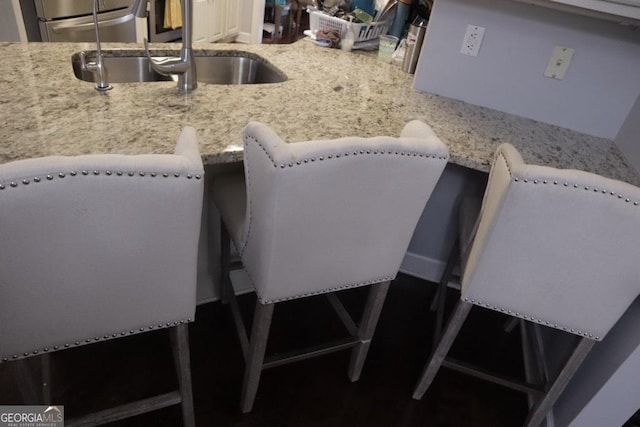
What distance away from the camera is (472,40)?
1.69 m

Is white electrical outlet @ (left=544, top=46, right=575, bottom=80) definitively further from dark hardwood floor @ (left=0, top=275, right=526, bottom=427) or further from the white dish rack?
dark hardwood floor @ (left=0, top=275, right=526, bottom=427)

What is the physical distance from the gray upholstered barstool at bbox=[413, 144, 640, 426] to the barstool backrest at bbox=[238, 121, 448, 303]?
21 cm

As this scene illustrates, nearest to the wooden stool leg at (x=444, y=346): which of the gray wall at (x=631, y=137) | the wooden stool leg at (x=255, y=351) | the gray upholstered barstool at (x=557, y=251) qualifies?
the gray upholstered barstool at (x=557, y=251)

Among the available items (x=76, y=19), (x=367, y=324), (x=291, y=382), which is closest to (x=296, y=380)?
(x=291, y=382)

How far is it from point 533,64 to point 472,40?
0.25m

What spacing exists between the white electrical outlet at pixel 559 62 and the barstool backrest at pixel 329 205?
83cm

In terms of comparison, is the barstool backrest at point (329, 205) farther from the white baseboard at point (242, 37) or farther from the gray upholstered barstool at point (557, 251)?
the white baseboard at point (242, 37)

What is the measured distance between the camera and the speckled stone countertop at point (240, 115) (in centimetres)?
114

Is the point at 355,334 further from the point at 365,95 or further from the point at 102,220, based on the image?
the point at 102,220

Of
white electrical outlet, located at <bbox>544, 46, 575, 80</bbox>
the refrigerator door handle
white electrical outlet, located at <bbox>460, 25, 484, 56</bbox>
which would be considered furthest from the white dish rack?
the refrigerator door handle

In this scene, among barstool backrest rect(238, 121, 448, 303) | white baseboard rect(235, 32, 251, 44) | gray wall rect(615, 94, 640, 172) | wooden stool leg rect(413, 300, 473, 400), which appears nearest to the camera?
barstool backrest rect(238, 121, 448, 303)

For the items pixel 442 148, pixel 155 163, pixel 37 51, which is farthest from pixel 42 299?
pixel 37 51

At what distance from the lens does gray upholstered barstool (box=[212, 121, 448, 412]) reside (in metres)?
0.95

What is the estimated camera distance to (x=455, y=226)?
2.04m
